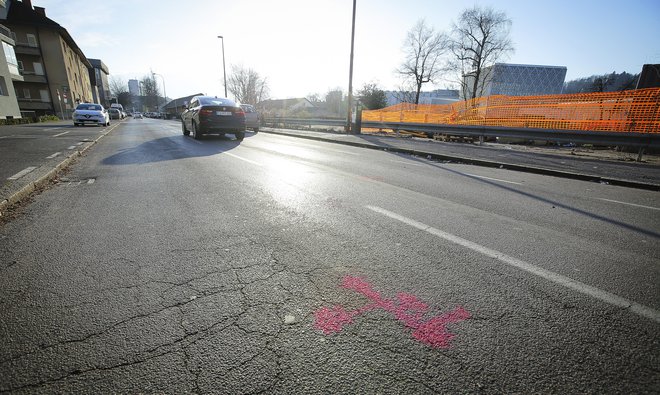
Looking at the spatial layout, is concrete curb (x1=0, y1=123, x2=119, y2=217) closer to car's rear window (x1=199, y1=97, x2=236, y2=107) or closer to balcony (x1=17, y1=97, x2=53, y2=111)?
car's rear window (x1=199, y1=97, x2=236, y2=107)

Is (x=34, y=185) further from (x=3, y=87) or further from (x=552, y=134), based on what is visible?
(x=3, y=87)

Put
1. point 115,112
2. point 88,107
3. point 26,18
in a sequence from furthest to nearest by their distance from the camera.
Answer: point 115,112 < point 26,18 < point 88,107

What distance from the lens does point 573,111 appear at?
39.5 feet

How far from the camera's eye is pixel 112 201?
4.50 m

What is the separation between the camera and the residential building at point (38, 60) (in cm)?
3859

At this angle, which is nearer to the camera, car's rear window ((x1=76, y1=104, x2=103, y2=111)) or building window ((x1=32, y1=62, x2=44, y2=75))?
car's rear window ((x1=76, y1=104, x2=103, y2=111))

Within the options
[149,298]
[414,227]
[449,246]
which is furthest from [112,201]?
[449,246]

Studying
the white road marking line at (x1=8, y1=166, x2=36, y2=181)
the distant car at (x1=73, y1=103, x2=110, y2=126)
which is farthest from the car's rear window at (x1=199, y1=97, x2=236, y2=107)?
the distant car at (x1=73, y1=103, x2=110, y2=126)

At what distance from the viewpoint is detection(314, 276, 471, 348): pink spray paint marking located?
1.80 meters

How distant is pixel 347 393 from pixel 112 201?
15.2 feet

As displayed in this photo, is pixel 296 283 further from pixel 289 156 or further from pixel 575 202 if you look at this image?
pixel 289 156

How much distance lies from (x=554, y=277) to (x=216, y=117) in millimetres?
12577

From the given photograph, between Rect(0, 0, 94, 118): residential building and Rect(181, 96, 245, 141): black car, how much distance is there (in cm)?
3803

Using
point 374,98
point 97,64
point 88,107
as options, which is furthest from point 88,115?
point 97,64
